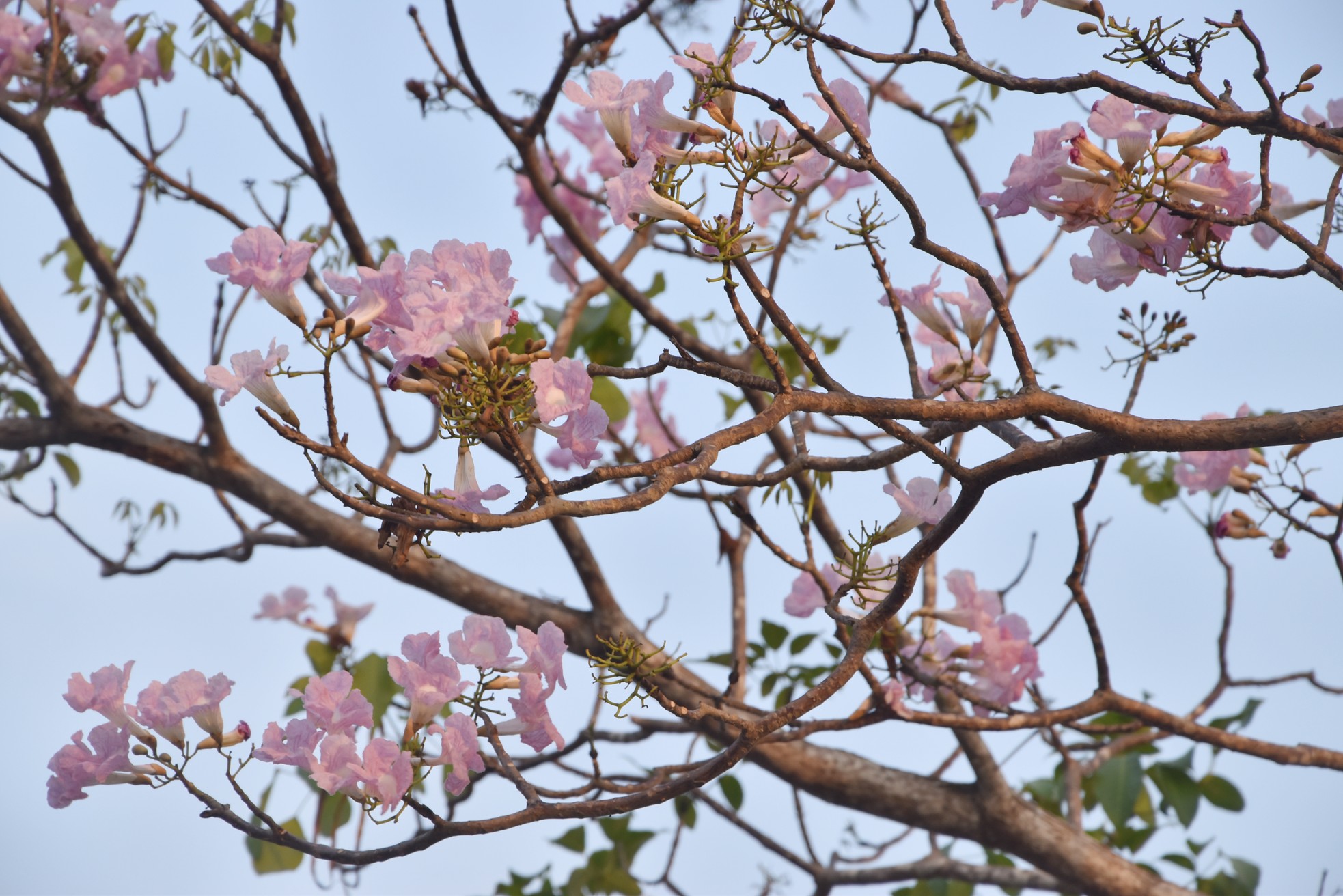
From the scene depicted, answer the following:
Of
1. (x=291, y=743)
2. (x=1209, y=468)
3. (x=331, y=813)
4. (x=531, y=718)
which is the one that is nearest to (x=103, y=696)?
(x=291, y=743)

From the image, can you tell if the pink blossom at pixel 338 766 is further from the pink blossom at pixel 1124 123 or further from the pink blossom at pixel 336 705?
the pink blossom at pixel 1124 123

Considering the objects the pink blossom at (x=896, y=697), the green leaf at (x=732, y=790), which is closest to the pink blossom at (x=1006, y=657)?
the pink blossom at (x=896, y=697)

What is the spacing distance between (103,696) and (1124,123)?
1.36 meters

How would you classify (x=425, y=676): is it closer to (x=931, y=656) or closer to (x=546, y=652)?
(x=546, y=652)

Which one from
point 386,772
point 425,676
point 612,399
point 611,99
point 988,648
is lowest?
point 386,772

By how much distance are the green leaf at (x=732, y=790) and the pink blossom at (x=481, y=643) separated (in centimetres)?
146

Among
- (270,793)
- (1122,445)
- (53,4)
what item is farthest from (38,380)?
(1122,445)

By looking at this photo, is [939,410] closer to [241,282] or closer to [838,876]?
[241,282]

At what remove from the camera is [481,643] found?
1.21 m

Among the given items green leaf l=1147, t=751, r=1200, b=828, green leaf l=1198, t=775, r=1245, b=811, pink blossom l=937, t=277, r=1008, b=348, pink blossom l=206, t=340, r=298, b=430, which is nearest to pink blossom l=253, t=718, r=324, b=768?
pink blossom l=206, t=340, r=298, b=430

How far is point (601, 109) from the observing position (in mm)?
1085

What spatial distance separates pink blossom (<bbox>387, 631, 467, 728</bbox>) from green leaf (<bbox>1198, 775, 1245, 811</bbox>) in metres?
2.00

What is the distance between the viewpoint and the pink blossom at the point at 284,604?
9.08 feet

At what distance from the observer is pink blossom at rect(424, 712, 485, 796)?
118cm
